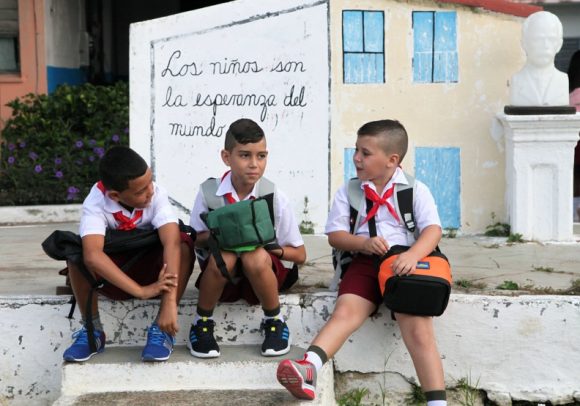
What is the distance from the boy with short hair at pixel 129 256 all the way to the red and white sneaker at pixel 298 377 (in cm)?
57

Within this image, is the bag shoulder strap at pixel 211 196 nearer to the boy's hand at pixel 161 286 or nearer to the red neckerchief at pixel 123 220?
the red neckerchief at pixel 123 220

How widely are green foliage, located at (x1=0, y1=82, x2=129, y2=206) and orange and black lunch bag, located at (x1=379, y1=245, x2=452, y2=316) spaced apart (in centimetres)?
461

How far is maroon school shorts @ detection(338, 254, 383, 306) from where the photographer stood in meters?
4.36

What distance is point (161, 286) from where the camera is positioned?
416 cm

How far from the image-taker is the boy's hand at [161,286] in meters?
4.16

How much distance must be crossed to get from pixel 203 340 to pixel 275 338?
0.32 meters

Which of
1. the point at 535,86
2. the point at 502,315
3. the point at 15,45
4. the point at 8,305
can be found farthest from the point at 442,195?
the point at 15,45

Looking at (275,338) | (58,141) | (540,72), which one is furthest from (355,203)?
→ (58,141)

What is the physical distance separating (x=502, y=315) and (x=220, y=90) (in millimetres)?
2895

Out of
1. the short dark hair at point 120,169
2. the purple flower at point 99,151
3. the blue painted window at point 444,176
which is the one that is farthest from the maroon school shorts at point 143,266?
the purple flower at point 99,151

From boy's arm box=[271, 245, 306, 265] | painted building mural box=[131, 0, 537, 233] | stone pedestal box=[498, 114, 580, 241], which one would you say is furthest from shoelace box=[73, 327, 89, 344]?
stone pedestal box=[498, 114, 580, 241]

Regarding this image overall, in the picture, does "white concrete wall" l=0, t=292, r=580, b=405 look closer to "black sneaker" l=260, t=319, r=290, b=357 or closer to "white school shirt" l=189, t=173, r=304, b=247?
"black sneaker" l=260, t=319, r=290, b=357

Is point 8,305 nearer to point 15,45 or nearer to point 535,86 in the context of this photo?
point 535,86

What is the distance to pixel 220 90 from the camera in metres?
6.69
